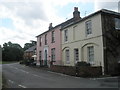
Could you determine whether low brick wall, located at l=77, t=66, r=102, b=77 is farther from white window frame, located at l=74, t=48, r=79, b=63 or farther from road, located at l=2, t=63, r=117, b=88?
white window frame, located at l=74, t=48, r=79, b=63

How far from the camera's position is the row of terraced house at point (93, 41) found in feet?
69.6

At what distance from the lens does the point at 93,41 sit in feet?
73.9

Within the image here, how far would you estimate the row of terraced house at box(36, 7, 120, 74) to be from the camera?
69.6 feet

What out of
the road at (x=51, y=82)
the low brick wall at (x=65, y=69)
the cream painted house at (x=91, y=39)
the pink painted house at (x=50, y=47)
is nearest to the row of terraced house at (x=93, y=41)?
the cream painted house at (x=91, y=39)

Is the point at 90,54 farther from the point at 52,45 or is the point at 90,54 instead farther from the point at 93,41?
the point at 52,45

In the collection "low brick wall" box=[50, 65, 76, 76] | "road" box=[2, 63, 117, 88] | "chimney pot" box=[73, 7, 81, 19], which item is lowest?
"road" box=[2, 63, 117, 88]

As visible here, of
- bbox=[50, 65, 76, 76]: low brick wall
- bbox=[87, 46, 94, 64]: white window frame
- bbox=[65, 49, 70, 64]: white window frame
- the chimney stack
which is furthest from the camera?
the chimney stack

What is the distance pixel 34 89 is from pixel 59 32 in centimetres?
2128

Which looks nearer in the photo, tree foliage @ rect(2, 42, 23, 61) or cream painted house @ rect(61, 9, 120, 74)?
cream painted house @ rect(61, 9, 120, 74)

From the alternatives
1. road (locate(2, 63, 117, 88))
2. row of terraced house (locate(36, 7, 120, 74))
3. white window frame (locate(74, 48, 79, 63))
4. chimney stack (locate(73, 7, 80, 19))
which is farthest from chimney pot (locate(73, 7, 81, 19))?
road (locate(2, 63, 117, 88))

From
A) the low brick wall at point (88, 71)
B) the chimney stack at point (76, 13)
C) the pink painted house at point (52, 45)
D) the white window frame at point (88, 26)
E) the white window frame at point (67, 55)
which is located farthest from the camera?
the chimney stack at point (76, 13)

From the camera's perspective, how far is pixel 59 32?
3209cm

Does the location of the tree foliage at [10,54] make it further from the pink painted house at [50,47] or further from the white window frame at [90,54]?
the white window frame at [90,54]

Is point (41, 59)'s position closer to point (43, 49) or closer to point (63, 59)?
point (43, 49)
